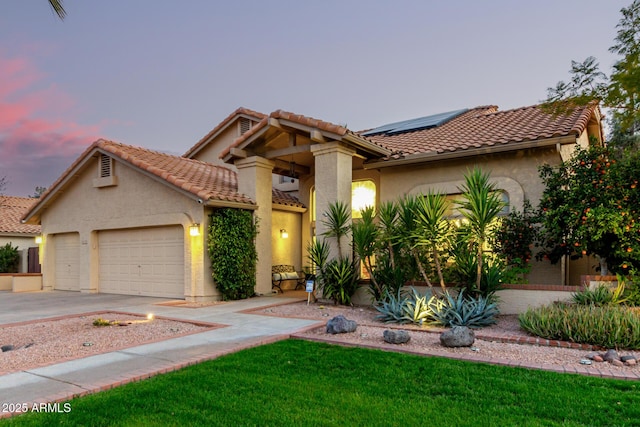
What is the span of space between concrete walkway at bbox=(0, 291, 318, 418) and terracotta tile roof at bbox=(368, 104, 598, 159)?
629 cm

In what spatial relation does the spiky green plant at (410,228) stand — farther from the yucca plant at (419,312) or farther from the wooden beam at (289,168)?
the wooden beam at (289,168)

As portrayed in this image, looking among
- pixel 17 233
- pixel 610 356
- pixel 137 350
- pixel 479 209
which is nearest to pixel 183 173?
Result: pixel 137 350

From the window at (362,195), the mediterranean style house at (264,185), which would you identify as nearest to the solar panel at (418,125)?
the mediterranean style house at (264,185)

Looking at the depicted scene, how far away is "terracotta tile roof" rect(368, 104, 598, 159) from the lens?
38.2 ft

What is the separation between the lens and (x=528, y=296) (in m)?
9.91

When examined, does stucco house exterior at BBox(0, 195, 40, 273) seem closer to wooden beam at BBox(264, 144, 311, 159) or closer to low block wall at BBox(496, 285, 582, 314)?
wooden beam at BBox(264, 144, 311, 159)

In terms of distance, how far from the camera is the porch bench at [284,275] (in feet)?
52.7

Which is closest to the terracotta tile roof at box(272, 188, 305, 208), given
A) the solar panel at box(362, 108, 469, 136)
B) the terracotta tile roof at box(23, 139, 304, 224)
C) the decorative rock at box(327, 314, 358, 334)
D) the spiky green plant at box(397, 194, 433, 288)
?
the terracotta tile roof at box(23, 139, 304, 224)

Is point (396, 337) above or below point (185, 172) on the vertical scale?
below

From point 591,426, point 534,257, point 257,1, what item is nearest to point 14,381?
point 591,426

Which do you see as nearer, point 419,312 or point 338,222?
point 419,312

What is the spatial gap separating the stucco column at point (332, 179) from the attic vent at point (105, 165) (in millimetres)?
8159

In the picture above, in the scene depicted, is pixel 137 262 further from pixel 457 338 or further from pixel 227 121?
pixel 457 338

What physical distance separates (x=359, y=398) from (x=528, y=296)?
6703mm
